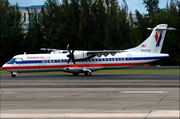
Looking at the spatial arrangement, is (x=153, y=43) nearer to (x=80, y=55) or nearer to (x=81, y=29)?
(x=80, y=55)

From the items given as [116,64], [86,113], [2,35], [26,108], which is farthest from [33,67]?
[2,35]

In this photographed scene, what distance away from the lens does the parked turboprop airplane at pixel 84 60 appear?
3616cm

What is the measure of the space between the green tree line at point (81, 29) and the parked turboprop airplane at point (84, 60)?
24.7 meters

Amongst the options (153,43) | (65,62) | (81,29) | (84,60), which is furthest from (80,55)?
(81,29)

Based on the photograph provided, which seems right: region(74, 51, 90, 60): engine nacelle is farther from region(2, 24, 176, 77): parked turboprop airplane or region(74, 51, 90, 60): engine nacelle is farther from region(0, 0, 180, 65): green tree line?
region(0, 0, 180, 65): green tree line

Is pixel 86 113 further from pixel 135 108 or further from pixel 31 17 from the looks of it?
pixel 31 17

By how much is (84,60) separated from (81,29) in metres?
32.9

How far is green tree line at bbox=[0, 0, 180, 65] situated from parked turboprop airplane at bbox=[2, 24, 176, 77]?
972 inches

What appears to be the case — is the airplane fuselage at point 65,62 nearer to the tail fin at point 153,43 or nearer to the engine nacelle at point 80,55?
the engine nacelle at point 80,55

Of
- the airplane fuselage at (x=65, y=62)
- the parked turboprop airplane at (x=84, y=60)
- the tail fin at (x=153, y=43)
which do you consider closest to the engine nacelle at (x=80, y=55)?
the parked turboprop airplane at (x=84, y=60)

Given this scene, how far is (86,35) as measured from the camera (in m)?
71.1

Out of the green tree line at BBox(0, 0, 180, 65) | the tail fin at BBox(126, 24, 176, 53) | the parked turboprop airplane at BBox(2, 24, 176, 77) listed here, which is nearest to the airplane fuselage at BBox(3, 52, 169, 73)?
the parked turboprop airplane at BBox(2, 24, 176, 77)

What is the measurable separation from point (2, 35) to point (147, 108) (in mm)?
60566

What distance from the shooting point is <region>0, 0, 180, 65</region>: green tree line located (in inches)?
2633
